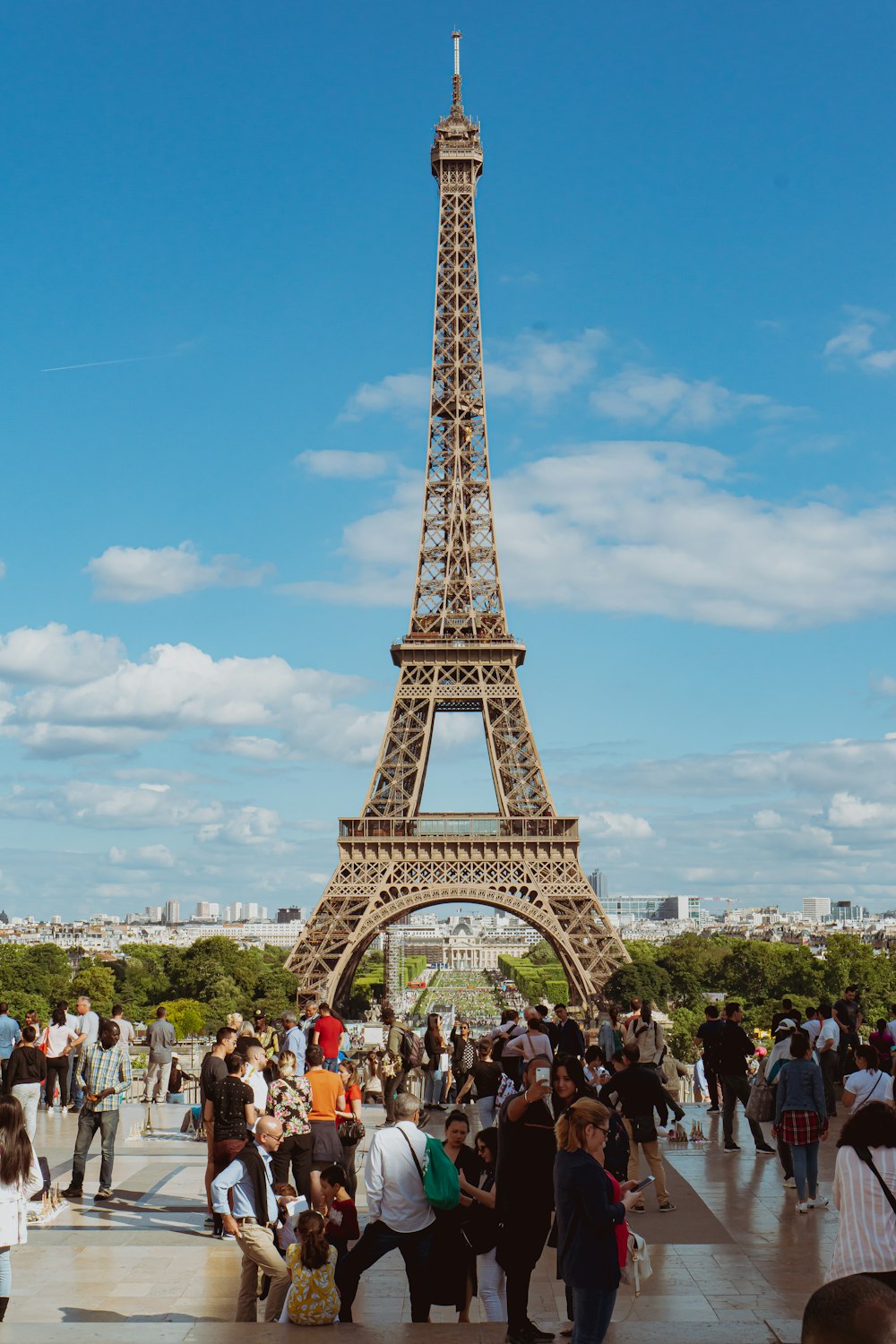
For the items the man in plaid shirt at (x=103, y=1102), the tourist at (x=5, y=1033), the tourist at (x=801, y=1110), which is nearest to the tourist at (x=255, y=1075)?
the man in plaid shirt at (x=103, y=1102)

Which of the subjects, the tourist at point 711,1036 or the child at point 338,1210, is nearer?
the child at point 338,1210

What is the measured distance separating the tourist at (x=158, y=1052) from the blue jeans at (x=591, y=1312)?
13.0m

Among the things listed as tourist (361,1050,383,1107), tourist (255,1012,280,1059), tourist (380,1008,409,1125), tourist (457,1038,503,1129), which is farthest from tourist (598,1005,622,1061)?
tourist (361,1050,383,1107)

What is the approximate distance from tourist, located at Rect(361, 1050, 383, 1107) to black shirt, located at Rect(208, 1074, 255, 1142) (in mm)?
13145

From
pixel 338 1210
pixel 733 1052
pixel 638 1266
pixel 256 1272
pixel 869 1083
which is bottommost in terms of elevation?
pixel 256 1272

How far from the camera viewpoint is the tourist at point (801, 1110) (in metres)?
13.0

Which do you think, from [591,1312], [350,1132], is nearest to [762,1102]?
[350,1132]

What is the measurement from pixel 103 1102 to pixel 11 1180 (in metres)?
5.67

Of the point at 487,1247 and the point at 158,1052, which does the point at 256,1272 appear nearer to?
the point at 487,1247

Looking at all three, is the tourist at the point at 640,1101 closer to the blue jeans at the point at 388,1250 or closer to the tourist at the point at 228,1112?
the tourist at the point at 228,1112

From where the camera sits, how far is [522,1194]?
28.5 feet

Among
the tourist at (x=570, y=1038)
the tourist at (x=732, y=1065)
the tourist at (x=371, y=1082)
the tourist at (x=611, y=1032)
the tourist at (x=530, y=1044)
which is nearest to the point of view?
the tourist at (x=530, y=1044)

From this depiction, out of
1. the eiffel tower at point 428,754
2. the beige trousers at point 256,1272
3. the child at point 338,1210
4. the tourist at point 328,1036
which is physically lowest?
the beige trousers at point 256,1272

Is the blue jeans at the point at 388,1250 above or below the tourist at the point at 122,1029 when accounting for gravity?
below
